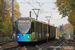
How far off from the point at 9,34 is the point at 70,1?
1103 inches

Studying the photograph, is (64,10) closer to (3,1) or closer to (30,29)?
(30,29)

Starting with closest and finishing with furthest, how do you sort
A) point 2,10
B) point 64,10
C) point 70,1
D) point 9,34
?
point 70,1, point 64,10, point 2,10, point 9,34

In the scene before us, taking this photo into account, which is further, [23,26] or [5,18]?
[5,18]

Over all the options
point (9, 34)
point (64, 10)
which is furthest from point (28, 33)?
point (9, 34)

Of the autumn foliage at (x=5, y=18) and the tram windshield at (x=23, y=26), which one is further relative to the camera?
the autumn foliage at (x=5, y=18)

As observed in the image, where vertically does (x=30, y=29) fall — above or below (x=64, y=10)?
below

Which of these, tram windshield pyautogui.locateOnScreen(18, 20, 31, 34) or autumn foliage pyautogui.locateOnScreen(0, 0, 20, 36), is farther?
autumn foliage pyautogui.locateOnScreen(0, 0, 20, 36)

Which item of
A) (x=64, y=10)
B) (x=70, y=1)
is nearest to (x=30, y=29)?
(x=70, y=1)

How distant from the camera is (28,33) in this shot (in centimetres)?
2347

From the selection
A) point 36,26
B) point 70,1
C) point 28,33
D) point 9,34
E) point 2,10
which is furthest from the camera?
point 9,34

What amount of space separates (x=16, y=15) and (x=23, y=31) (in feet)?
110

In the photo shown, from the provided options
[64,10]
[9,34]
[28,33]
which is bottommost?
[9,34]

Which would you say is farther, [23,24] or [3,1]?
[3,1]

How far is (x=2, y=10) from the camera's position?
1902 inches
